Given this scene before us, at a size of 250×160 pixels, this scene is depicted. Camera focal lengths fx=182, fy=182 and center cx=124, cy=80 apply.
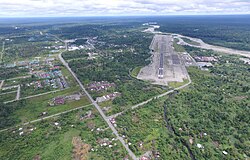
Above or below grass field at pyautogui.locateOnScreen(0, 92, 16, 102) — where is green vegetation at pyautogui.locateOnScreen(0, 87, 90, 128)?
below

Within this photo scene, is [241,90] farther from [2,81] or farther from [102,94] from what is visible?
[2,81]

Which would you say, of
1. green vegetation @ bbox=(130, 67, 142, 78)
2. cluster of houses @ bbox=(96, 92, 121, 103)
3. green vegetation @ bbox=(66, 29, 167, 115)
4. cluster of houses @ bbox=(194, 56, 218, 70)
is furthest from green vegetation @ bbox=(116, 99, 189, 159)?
cluster of houses @ bbox=(194, 56, 218, 70)

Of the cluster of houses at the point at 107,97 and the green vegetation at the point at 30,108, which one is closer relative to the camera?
the green vegetation at the point at 30,108

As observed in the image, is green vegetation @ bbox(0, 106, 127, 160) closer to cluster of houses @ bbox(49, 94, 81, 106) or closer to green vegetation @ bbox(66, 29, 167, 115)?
cluster of houses @ bbox(49, 94, 81, 106)

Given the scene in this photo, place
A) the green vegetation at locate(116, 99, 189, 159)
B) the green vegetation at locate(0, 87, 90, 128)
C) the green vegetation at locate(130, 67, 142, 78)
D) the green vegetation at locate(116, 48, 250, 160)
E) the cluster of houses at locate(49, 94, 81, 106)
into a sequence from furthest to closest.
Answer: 1. the green vegetation at locate(130, 67, 142, 78)
2. the cluster of houses at locate(49, 94, 81, 106)
3. the green vegetation at locate(0, 87, 90, 128)
4. the green vegetation at locate(116, 48, 250, 160)
5. the green vegetation at locate(116, 99, 189, 159)

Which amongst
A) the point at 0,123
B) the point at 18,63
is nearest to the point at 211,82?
the point at 0,123

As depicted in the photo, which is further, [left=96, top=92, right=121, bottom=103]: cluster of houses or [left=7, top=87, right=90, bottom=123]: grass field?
[left=96, top=92, right=121, bottom=103]: cluster of houses

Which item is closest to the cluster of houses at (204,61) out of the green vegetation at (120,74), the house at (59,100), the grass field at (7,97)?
the green vegetation at (120,74)

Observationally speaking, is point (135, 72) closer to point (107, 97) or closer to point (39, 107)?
point (107, 97)

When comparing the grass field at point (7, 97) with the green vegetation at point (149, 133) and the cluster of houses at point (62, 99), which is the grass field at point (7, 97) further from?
the green vegetation at point (149, 133)
